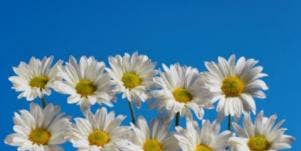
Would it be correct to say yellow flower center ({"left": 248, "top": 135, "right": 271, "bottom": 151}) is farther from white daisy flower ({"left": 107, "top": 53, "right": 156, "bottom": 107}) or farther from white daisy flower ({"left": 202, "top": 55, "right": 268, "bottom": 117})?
white daisy flower ({"left": 107, "top": 53, "right": 156, "bottom": 107})

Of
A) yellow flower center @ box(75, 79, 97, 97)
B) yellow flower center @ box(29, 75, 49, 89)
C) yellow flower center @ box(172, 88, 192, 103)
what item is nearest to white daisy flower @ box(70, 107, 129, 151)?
yellow flower center @ box(75, 79, 97, 97)

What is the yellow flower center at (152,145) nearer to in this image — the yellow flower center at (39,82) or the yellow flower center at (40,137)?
the yellow flower center at (40,137)

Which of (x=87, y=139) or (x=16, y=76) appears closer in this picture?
(x=87, y=139)

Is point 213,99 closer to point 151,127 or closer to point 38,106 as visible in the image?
point 151,127

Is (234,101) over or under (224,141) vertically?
over

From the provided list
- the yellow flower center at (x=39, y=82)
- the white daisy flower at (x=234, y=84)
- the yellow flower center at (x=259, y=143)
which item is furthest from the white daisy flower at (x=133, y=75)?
the yellow flower center at (x=259, y=143)

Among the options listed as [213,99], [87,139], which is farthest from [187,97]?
[87,139]
